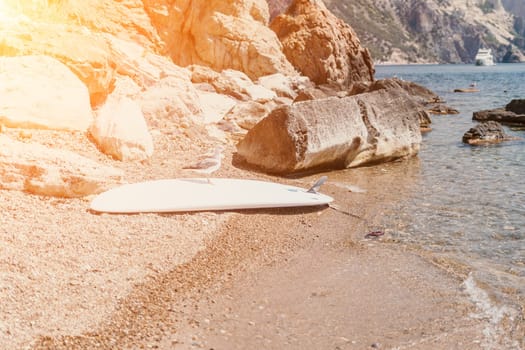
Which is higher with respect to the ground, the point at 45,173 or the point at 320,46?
the point at 320,46

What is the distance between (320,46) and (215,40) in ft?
28.8

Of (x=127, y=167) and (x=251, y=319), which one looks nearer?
(x=251, y=319)

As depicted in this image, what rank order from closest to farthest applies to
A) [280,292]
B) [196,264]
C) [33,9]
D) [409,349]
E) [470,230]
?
[409,349] → [280,292] → [196,264] → [470,230] → [33,9]

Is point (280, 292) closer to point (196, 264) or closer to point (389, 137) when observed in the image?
point (196, 264)

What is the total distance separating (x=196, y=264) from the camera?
19.9 ft

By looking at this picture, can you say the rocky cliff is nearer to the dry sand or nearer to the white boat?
the dry sand

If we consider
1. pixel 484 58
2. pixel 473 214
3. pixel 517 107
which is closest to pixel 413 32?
pixel 484 58

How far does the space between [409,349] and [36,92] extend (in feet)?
25.7

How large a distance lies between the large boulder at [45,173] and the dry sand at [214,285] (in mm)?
193

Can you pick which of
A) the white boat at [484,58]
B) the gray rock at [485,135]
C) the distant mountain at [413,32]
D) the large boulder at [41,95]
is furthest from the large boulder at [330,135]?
the distant mountain at [413,32]

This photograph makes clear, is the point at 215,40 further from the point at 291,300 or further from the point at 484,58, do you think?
the point at 484,58

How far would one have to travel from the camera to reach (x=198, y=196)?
25.9ft

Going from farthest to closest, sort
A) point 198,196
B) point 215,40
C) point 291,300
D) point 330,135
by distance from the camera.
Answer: point 215,40
point 330,135
point 198,196
point 291,300

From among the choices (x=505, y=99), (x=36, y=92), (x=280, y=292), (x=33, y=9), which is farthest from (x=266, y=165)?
(x=505, y=99)
